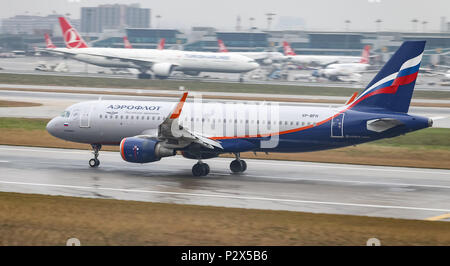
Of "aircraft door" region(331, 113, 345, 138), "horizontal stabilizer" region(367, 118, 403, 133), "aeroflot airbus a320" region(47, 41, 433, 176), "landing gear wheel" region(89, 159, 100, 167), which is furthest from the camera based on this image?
"landing gear wheel" region(89, 159, 100, 167)

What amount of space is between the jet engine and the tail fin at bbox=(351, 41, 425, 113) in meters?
70.3

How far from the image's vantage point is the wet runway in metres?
26.6

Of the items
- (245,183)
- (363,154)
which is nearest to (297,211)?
(245,183)

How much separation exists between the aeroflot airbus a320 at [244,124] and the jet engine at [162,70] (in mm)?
63687

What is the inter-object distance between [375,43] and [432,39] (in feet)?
60.1

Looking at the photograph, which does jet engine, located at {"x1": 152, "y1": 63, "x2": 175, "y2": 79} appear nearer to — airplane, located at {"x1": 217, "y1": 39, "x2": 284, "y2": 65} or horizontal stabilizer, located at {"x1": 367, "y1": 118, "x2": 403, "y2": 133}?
airplane, located at {"x1": 217, "y1": 39, "x2": 284, "y2": 65}

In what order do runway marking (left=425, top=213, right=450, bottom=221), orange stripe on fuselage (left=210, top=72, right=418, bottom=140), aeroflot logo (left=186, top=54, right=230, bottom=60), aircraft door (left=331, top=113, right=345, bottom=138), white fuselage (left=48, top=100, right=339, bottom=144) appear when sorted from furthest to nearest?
aeroflot logo (left=186, top=54, right=230, bottom=60), white fuselage (left=48, top=100, right=339, bottom=144), aircraft door (left=331, top=113, right=345, bottom=138), orange stripe on fuselage (left=210, top=72, right=418, bottom=140), runway marking (left=425, top=213, right=450, bottom=221)

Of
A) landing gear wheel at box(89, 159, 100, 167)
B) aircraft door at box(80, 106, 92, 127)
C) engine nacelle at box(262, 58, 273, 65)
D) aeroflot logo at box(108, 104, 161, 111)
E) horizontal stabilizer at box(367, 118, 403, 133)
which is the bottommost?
engine nacelle at box(262, 58, 273, 65)

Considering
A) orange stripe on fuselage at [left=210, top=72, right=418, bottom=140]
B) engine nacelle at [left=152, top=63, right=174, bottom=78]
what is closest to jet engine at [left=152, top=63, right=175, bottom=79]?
engine nacelle at [left=152, top=63, right=174, bottom=78]

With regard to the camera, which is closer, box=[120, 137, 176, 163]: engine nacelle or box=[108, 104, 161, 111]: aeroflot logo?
box=[120, 137, 176, 163]: engine nacelle

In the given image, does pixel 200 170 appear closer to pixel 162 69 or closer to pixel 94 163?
pixel 94 163

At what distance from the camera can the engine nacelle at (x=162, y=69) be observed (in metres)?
100

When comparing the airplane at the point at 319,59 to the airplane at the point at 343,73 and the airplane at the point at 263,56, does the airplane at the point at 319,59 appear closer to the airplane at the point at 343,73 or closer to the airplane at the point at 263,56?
the airplane at the point at 263,56
